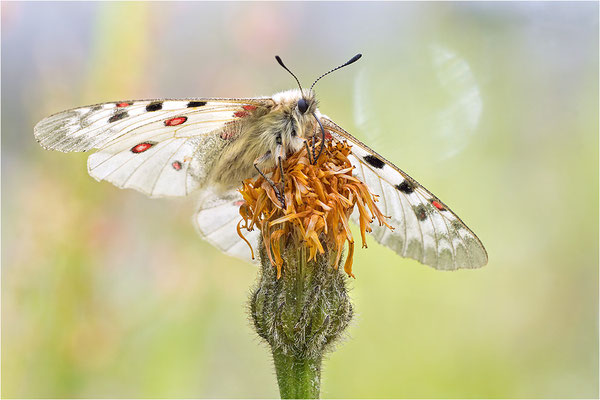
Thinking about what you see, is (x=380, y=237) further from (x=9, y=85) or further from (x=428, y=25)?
(x=428, y=25)

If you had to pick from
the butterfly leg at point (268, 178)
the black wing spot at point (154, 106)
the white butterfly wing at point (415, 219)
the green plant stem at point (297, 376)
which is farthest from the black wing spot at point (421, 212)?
the black wing spot at point (154, 106)

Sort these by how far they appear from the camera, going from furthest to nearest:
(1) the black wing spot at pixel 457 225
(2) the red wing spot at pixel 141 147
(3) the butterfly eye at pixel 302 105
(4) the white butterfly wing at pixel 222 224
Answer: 1. (4) the white butterfly wing at pixel 222 224
2. (2) the red wing spot at pixel 141 147
3. (1) the black wing spot at pixel 457 225
4. (3) the butterfly eye at pixel 302 105

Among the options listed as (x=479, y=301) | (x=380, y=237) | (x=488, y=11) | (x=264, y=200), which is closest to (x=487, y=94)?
(x=488, y=11)

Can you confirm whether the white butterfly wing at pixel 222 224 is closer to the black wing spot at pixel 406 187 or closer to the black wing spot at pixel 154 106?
the black wing spot at pixel 154 106

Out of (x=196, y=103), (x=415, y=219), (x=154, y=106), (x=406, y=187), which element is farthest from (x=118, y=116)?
(x=415, y=219)

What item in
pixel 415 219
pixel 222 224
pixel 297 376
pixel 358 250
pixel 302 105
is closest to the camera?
pixel 297 376

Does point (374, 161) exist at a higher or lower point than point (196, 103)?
lower

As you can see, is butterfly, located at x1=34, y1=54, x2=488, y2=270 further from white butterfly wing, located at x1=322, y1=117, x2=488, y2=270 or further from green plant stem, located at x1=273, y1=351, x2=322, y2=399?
green plant stem, located at x1=273, y1=351, x2=322, y2=399

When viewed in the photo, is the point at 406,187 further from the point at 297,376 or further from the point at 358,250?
the point at 358,250
